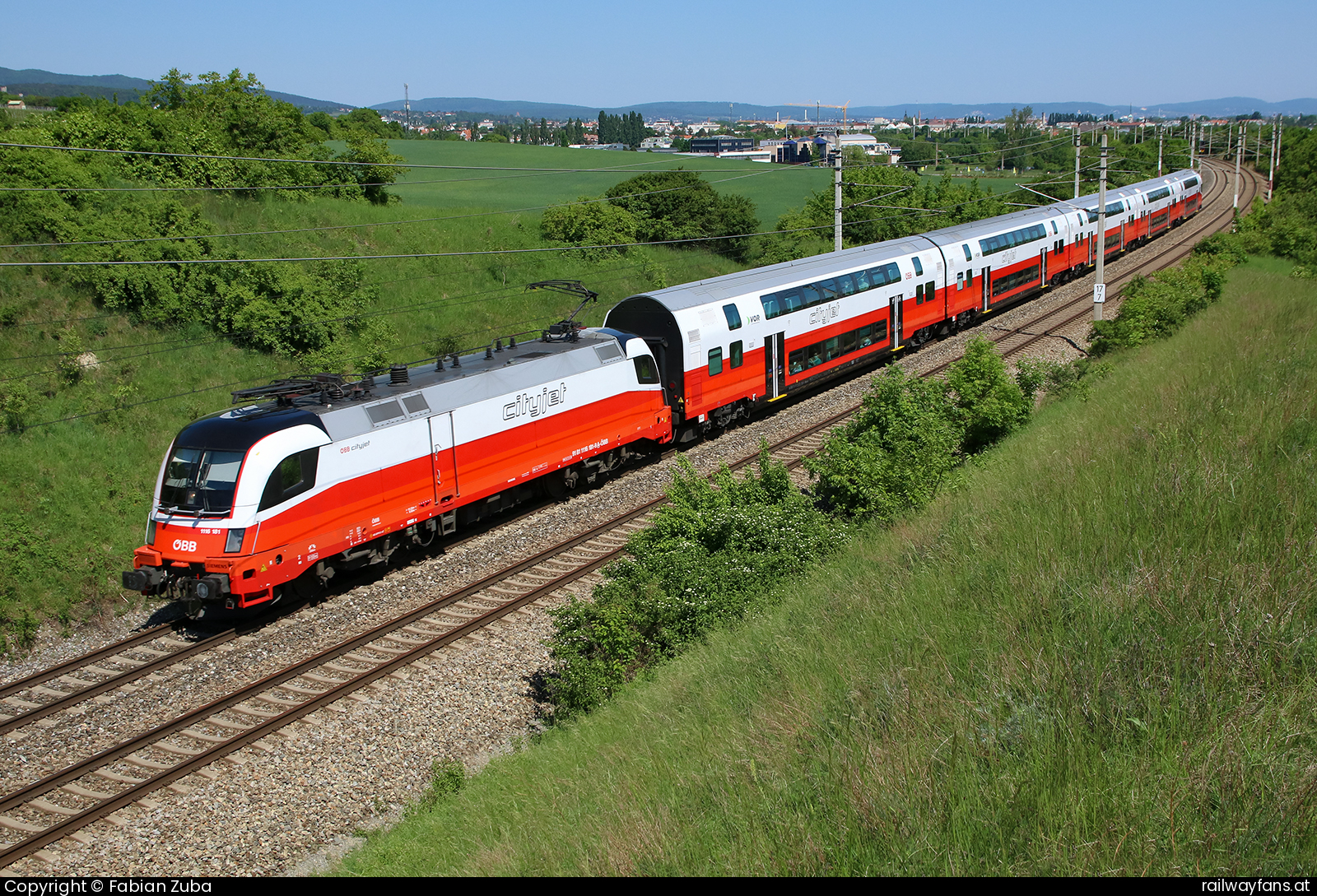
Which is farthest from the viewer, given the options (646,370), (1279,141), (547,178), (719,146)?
(719,146)

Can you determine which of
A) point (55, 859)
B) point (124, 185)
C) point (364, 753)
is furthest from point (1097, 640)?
point (124, 185)

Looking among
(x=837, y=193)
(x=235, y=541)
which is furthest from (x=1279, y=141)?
(x=235, y=541)

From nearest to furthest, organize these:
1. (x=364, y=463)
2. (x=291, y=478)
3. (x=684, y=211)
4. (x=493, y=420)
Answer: (x=291, y=478), (x=364, y=463), (x=493, y=420), (x=684, y=211)

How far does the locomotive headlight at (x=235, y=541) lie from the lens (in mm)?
13922

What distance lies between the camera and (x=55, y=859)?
371 inches

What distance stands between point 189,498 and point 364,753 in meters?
5.61

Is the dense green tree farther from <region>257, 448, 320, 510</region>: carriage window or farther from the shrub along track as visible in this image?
<region>257, 448, 320, 510</region>: carriage window

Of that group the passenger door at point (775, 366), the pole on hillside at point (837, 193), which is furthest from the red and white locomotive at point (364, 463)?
the pole on hillside at point (837, 193)

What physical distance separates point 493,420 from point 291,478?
4.37 m

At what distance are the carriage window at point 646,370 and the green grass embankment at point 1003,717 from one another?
1007cm

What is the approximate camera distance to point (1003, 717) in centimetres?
655

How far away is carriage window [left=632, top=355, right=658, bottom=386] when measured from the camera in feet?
70.0

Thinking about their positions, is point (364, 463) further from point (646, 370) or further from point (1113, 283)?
point (1113, 283)

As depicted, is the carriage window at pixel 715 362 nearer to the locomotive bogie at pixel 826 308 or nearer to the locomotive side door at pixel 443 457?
the locomotive bogie at pixel 826 308
